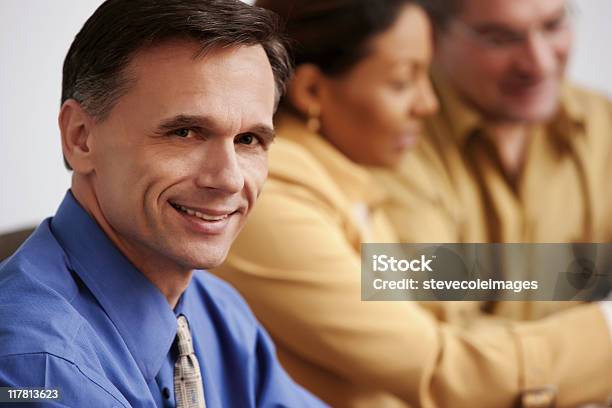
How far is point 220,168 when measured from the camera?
2.91 ft

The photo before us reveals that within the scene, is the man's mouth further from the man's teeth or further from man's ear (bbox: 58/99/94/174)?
man's ear (bbox: 58/99/94/174)

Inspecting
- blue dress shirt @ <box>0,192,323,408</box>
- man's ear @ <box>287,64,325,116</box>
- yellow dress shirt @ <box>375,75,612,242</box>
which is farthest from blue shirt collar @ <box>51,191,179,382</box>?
yellow dress shirt @ <box>375,75,612,242</box>

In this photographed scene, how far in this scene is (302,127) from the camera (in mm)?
1755

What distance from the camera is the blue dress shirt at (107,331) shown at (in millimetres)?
776

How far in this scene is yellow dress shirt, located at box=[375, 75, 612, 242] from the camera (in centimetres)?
185

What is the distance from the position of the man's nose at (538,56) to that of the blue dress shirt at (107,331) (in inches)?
39.0

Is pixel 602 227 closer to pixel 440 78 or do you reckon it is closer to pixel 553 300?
→ pixel 553 300

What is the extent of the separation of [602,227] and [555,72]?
1.16ft

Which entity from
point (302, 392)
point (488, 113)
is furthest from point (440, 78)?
point (302, 392)

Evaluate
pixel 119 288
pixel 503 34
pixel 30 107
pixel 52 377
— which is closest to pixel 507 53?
pixel 503 34

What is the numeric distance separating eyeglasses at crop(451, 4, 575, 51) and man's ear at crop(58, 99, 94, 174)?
110 cm

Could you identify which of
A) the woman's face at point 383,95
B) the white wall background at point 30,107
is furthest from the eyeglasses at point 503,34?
the white wall background at point 30,107

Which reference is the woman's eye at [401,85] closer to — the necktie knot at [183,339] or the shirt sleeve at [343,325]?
the shirt sleeve at [343,325]

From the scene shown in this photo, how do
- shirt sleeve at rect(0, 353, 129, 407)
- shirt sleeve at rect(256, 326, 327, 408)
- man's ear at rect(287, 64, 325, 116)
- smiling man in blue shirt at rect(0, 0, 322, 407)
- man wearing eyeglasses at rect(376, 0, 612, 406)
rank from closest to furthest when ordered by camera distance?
shirt sleeve at rect(0, 353, 129, 407)
smiling man in blue shirt at rect(0, 0, 322, 407)
shirt sleeve at rect(256, 326, 327, 408)
man's ear at rect(287, 64, 325, 116)
man wearing eyeglasses at rect(376, 0, 612, 406)
